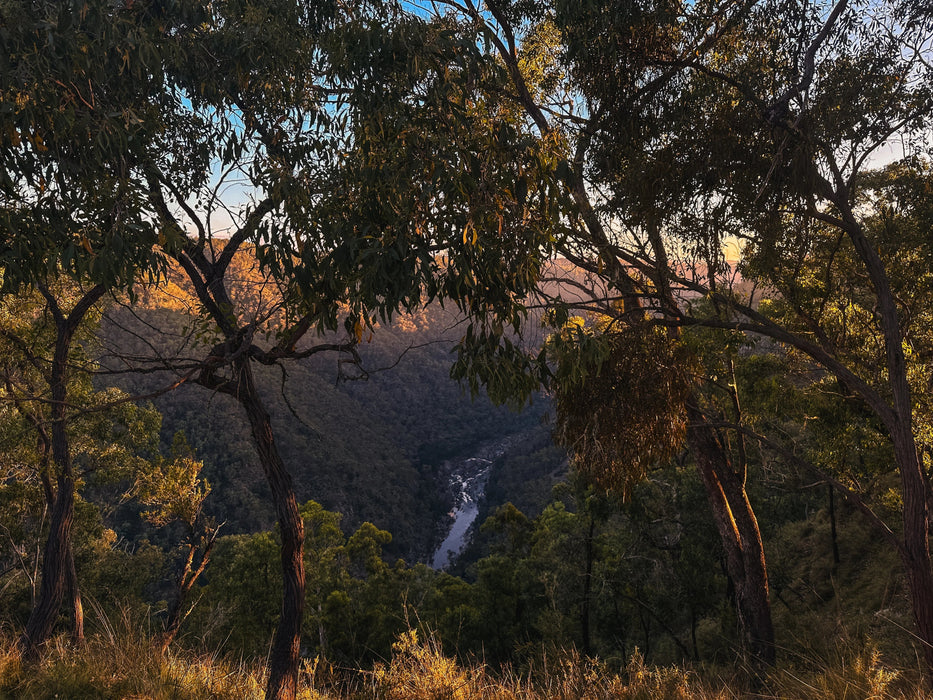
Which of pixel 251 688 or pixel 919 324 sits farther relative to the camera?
pixel 919 324

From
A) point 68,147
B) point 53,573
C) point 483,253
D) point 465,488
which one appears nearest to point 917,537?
→ point 483,253

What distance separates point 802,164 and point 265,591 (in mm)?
19173

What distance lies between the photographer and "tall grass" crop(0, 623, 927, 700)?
124 inches

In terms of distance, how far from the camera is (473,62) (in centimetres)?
358

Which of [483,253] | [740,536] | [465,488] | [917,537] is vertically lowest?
[465,488]

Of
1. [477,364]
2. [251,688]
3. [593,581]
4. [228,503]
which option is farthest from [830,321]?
[228,503]

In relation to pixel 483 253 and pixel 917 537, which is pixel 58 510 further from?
pixel 917 537

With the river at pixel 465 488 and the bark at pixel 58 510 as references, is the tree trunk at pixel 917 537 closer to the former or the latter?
the bark at pixel 58 510

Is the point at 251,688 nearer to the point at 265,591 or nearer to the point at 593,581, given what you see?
the point at 593,581

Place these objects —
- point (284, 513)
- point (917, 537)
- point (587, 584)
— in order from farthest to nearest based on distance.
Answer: point (587, 584) → point (917, 537) → point (284, 513)

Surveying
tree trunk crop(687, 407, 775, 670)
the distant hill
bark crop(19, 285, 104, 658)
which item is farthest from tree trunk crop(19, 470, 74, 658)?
the distant hill

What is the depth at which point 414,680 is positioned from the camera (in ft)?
11.5

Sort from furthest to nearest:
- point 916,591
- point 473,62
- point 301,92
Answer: point 916,591, point 301,92, point 473,62

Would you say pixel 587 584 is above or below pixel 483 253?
below
